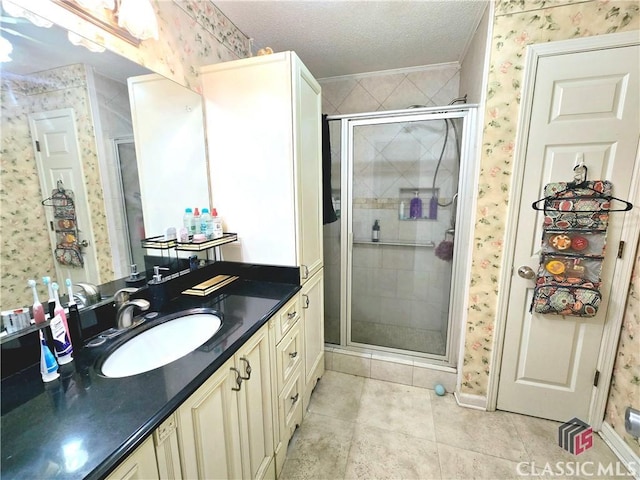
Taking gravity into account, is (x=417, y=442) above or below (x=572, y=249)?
below

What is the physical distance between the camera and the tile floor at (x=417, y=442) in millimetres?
1366

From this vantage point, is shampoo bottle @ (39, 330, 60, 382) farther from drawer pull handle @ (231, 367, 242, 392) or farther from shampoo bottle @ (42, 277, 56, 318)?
drawer pull handle @ (231, 367, 242, 392)

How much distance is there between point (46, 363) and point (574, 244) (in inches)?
86.7

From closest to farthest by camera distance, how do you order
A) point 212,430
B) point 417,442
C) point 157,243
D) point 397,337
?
point 212,430
point 157,243
point 417,442
point 397,337

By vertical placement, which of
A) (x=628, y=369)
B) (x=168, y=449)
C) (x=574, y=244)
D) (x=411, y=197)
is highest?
(x=411, y=197)

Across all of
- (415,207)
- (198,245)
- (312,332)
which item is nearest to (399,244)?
(415,207)

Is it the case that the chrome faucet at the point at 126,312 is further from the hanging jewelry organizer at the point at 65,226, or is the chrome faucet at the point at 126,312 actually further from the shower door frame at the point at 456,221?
the shower door frame at the point at 456,221

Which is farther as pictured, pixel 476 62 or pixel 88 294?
pixel 476 62

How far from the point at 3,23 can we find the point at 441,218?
226 centimetres

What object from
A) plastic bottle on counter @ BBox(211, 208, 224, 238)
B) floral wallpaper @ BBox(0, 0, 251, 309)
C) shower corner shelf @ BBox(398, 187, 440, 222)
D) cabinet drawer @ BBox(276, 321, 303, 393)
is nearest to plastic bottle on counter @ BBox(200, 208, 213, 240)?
plastic bottle on counter @ BBox(211, 208, 224, 238)

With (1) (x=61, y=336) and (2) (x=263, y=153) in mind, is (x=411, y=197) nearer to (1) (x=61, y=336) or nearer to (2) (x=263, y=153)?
(2) (x=263, y=153)

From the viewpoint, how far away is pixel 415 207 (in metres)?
2.16

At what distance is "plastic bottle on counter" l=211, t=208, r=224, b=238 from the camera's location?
1.42 metres

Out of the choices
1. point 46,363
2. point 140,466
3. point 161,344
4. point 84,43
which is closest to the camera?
point 140,466
